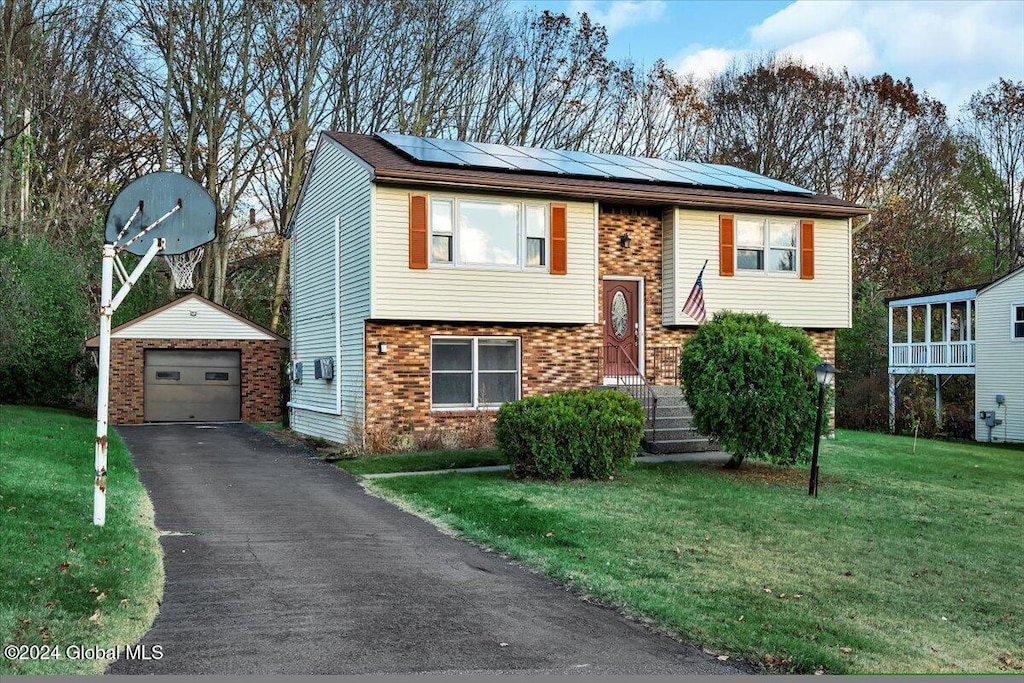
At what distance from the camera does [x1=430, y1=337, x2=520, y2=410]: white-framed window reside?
1862 cm

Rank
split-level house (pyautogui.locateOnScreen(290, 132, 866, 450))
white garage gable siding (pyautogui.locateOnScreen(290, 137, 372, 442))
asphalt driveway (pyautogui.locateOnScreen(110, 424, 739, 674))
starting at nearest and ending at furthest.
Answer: asphalt driveway (pyautogui.locateOnScreen(110, 424, 739, 674)) < split-level house (pyautogui.locateOnScreen(290, 132, 866, 450)) < white garage gable siding (pyautogui.locateOnScreen(290, 137, 372, 442))

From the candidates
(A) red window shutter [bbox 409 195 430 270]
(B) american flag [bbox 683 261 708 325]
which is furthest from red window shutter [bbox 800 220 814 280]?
(A) red window shutter [bbox 409 195 430 270]

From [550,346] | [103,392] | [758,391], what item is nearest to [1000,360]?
[550,346]

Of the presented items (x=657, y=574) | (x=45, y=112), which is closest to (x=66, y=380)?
(x=45, y=112)

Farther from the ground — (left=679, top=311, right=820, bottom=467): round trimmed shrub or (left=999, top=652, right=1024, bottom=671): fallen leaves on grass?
(left=679, top=311, right=820, bottom=467): round trimmed shrub

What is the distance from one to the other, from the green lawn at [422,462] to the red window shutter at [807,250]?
8731mm

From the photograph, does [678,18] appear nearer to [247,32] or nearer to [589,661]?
[589,661]

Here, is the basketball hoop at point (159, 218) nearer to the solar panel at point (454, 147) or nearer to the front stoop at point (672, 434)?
the front stoop at point (672, 434)

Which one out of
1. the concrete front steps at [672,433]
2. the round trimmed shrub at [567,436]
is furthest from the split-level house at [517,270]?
the round trimmed shrub at [567,436]

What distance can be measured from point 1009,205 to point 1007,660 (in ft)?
125

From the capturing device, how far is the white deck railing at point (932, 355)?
31375 millimetres

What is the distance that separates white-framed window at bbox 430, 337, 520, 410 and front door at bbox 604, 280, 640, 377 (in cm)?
225

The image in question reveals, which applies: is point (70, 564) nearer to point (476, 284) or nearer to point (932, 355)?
point (476, 284)

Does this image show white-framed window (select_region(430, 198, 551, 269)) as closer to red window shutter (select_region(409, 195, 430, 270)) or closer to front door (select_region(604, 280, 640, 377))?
red window shutter (select_region(409, 195, 430, 270))
